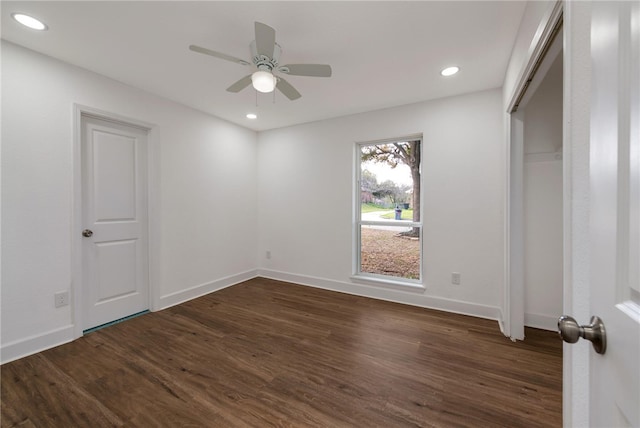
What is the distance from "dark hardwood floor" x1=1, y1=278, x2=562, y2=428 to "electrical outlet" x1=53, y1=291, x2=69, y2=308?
0.37 metres

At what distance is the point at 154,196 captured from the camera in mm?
2990

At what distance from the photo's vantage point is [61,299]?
230cm

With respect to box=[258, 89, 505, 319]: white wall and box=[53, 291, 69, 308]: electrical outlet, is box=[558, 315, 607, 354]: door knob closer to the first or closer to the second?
box=[258, 89, 505, 319]: white wall

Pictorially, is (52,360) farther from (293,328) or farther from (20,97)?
(20,97)

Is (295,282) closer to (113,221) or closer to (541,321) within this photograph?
(113,221)

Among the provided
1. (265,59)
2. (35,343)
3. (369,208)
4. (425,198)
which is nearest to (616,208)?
(265,59)

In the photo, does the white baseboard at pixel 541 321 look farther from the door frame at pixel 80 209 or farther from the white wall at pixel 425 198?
the door frame at pixel 80 209

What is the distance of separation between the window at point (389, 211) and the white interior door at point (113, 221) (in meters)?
2.74

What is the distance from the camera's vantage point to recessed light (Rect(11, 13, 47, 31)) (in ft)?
5.69

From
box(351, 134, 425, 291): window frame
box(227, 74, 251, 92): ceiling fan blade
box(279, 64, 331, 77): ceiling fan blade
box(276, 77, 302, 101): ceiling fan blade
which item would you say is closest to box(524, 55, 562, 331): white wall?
box(351, 134, 425, 291): window frame

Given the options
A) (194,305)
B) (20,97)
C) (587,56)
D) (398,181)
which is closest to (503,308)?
(398,181)

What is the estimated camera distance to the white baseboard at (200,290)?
309 centimetres

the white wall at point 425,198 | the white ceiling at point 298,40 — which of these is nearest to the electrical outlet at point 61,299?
the white ceiling at point 298,40

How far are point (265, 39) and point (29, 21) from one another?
1.71 meters
